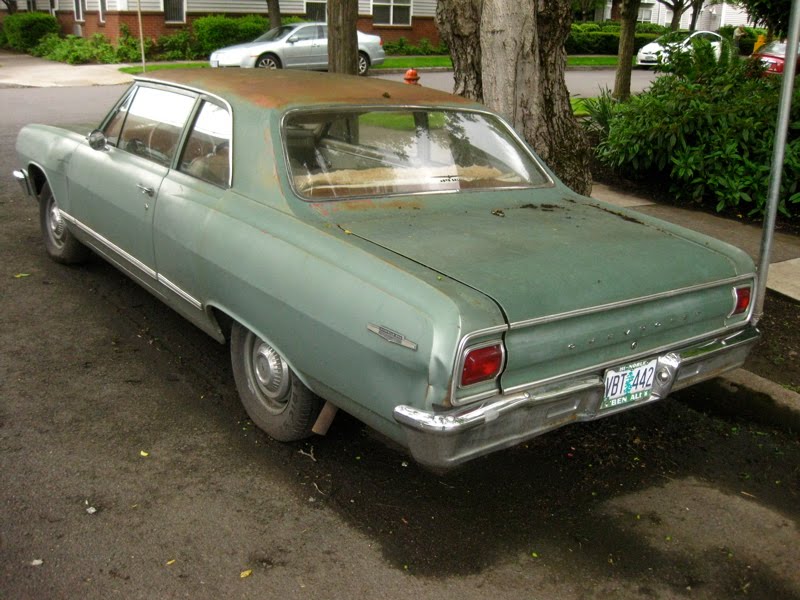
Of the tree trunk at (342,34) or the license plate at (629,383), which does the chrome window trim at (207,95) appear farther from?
the tree trunk at (342,34)

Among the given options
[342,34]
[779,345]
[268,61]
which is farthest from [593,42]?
[779,345]

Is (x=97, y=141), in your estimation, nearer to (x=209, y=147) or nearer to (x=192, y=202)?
(x=209, y=147)

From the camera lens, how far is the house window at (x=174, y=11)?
1016 inches

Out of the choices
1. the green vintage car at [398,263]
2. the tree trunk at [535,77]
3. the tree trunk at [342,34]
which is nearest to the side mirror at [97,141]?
the green vintage car at [398,263]

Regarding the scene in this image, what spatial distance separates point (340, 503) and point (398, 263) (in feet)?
3.39

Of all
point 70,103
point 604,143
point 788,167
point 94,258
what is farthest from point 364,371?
point 70,103

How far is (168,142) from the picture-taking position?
453 cm

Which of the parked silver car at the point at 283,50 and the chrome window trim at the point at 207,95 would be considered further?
the parked silver car at the point at 283,50

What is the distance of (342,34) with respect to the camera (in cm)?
849

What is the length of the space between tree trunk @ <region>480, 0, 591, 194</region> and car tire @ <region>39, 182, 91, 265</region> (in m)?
3.09

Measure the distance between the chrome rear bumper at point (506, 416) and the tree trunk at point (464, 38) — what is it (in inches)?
142

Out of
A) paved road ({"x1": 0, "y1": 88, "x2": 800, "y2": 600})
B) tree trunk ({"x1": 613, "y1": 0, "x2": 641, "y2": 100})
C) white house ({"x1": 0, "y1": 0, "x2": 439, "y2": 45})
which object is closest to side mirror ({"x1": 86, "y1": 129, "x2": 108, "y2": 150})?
paved road ({"x1": 0, "y1": 88, "x2": 800, "y2": 600})

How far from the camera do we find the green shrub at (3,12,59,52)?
27641 millimetres

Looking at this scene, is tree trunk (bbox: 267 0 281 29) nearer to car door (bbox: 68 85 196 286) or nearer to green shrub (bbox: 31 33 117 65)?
green shrub (bbox: 31 33 117 65)
